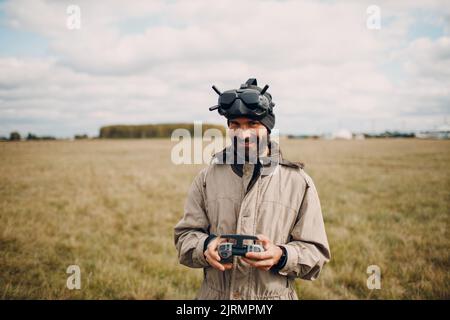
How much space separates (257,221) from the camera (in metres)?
2.56

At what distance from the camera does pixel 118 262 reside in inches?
257

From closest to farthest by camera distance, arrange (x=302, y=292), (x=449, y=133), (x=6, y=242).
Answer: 1. (x=302, y=292)
2. (x=6, y=242)
3. (x=449, y=133)

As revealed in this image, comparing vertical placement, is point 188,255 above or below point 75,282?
above

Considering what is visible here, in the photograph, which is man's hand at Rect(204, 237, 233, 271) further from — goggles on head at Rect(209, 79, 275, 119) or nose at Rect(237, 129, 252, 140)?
goggles on head at Rect(209, 79, 275, 119)

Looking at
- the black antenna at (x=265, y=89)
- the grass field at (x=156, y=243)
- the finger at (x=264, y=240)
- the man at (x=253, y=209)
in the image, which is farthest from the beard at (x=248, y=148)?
the grass field at (x=156, y=243)

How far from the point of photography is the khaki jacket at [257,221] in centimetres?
252

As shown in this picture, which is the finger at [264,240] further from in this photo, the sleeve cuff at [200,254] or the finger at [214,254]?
the sleeve cuff at [200,254]

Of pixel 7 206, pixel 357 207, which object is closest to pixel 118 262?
pixel 7 206

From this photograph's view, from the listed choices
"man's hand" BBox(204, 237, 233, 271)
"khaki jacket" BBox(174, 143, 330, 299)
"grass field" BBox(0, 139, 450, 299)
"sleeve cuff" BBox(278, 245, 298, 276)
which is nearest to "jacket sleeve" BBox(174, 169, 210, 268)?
"khaki jacket" BBox(174, 143, 330, 299)

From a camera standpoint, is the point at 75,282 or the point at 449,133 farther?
the point at 449,133

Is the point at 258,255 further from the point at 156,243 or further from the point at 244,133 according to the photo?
the point at 156,243
